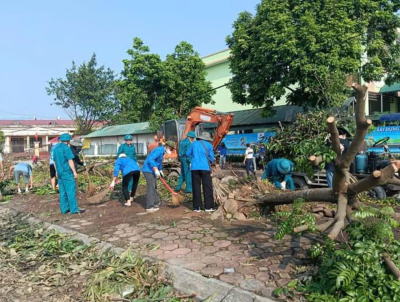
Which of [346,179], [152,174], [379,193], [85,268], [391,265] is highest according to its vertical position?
[346,179]

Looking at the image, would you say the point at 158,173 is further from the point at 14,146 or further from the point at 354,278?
the point at 14,146

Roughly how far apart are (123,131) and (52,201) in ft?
85.1

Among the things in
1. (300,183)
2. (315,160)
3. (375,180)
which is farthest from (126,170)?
(375,180)

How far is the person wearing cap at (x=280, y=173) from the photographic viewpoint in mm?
7586

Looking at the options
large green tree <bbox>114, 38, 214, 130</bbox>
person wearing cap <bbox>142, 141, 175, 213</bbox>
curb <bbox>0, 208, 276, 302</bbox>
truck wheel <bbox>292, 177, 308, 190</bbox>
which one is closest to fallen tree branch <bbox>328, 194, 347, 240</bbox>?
curb <bbox>0, 208, 276, 302</bbox>

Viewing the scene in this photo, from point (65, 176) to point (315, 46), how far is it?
11.6 m

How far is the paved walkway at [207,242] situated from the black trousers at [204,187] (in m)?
0.33

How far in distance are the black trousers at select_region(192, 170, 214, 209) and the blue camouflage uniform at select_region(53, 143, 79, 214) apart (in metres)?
2.73

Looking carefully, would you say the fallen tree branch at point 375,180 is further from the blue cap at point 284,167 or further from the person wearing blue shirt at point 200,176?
the blue cap at point 284,167

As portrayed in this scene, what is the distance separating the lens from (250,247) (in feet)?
14.9

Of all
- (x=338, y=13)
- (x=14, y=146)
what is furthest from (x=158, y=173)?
(x=14, y=146)

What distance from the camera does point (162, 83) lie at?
21.6 m

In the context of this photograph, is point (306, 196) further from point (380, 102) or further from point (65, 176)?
point (380, 102)

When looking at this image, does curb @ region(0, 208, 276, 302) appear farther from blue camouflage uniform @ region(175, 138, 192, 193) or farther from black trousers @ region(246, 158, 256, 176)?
black trousers @ region(246, 158, 256, 176)
